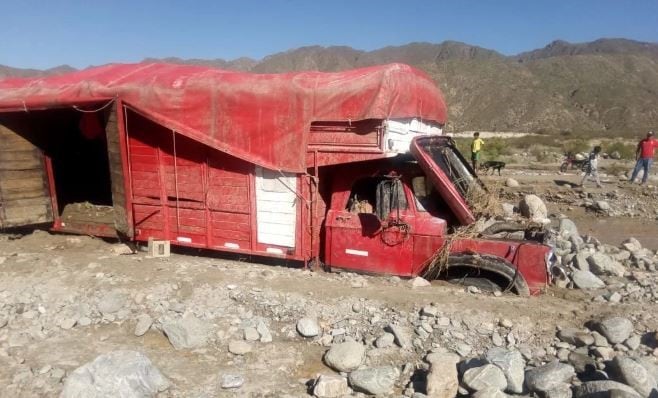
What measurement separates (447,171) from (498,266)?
4.45 feet

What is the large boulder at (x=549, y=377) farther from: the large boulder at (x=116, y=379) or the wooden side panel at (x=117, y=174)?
the wooden side panel at (x=117, y=174)

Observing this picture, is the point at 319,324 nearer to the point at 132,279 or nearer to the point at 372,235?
the point at 372,235

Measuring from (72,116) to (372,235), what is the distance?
20.8ft

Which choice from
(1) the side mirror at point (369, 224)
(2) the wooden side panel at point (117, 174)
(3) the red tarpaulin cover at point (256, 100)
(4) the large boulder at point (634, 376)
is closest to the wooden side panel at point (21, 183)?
(3) the red tarpaulin cover at point (256, 100)

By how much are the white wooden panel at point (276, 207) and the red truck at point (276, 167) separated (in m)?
0.02

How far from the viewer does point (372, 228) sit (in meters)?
6.14

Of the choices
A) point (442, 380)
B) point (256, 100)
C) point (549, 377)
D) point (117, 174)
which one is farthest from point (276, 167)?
point (549, 377)

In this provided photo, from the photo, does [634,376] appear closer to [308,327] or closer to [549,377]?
[549,377]

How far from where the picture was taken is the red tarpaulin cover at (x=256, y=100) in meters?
6.07

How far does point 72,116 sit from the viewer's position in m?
8.93

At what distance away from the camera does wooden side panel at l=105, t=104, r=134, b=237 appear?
7.23m

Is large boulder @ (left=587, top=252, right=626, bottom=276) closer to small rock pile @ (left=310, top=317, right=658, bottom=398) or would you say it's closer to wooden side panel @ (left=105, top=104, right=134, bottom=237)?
small rock pile @ (left=310, top=317, right=658, bottom=398)

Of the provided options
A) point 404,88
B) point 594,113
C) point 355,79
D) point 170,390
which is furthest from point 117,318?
point 594,113

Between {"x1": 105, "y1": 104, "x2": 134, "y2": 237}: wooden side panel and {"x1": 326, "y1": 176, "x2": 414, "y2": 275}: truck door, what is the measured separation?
3.39 metres
